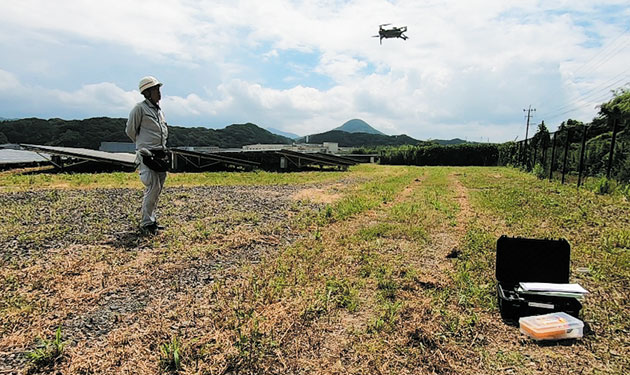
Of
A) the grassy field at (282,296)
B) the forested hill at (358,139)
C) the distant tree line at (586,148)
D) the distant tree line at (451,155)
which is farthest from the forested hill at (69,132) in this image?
the forested hill at (358,139)

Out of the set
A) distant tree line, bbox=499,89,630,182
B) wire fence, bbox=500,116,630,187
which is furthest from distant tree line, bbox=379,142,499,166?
wire fence, bbox=500,116,630,187

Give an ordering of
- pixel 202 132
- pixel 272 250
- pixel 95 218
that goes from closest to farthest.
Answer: pixel 272 250
pixel 95 218
pixel 202 132

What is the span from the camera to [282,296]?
10.5ft

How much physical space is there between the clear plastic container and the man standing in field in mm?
4470

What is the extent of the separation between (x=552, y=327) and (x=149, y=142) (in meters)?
4.87

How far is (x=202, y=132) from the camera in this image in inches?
3219

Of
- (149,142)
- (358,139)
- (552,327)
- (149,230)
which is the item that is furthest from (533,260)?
(358,139)

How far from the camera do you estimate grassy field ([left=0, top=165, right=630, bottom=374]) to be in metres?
2.32

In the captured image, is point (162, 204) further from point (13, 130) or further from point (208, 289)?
point (13, 130)

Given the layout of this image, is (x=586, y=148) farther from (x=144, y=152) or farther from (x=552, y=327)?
(x=144, y=152)

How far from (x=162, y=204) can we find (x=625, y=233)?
7.70m

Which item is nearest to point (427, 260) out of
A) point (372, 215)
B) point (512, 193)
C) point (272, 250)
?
point (272, 250)

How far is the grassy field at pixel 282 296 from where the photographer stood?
232cm

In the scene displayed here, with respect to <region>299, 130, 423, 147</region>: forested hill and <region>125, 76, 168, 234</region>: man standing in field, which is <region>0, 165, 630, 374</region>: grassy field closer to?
<region>125, 76, 168, 234</region>: man standing in field
